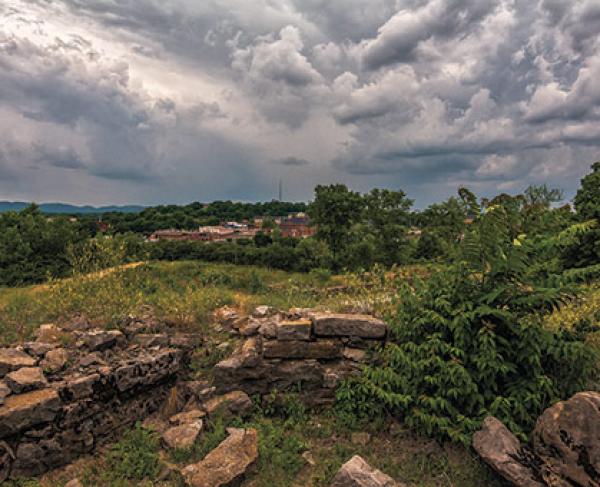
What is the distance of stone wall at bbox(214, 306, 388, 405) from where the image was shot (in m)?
5.34

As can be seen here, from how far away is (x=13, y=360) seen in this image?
4.73 meters

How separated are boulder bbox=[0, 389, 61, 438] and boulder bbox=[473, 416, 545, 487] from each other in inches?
186

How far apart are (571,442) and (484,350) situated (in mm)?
1117

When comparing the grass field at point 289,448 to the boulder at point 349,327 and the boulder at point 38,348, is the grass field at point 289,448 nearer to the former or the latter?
the boulder at point 349,327

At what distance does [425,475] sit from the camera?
13.2 feet

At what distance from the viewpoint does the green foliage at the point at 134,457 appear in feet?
13.1

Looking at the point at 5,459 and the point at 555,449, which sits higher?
the point at 555,449

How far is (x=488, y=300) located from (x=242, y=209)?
267 ft

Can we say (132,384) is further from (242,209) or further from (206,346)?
(242,209)

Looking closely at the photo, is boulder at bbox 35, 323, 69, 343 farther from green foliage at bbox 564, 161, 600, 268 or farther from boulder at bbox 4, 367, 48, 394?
green foliage at bbox 564, 161, 600, 268

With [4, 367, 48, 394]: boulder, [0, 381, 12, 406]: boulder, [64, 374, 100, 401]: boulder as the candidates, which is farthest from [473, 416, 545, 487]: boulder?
[0, 381, 12, 406]: boulder

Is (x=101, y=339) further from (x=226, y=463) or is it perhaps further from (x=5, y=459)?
(x=226, y=463)

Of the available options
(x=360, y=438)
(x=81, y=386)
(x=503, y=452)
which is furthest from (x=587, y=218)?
(x=81, y=386)

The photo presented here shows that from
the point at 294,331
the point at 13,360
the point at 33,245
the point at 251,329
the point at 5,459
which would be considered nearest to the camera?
the point at 5,459
